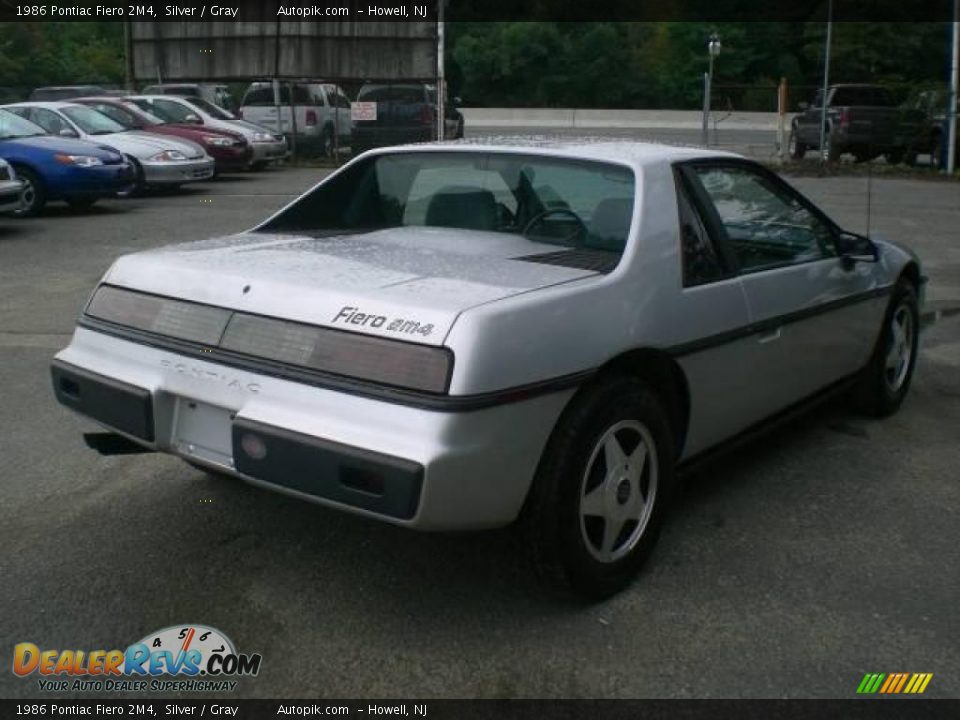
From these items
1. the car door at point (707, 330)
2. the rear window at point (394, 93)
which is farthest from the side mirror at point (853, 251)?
the rear window at point (394, 93)

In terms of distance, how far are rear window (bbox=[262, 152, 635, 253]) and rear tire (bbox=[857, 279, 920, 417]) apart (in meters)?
2.01

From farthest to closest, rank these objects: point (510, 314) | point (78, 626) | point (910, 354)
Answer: point (910, 354) < point (78, 626) < point (510, 314)

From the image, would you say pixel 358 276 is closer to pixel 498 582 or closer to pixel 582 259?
pixel 582 259

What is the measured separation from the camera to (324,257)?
3.63 meters

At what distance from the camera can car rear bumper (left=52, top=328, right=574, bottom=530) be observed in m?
2.81

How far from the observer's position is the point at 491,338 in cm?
288

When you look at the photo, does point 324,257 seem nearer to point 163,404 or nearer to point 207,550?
point 163,404

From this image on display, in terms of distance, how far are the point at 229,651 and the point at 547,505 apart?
101 centimetres

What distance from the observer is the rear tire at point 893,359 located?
17.2ft

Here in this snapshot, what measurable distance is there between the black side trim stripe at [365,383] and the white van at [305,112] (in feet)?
69.2

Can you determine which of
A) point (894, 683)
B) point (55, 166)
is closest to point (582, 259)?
point (894, 683)

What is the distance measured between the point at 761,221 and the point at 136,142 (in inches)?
524

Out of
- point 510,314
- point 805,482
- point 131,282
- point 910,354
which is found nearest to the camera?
point 510,314

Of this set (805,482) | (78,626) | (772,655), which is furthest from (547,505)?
(805,482)
